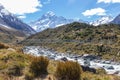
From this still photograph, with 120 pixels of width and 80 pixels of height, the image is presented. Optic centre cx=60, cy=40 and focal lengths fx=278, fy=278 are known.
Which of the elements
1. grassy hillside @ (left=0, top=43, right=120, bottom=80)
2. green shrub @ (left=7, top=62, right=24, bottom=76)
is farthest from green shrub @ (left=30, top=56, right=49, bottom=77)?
green shrub @ (left=7, top=62, right=24, bottom=76)

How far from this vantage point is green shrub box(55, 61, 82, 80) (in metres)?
14.7

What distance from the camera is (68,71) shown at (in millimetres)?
14773

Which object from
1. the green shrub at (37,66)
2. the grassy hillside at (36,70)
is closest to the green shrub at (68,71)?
the grassy hillside at (36,70)

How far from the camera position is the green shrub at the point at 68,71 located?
14.7 meters

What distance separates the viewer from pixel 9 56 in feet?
65.0

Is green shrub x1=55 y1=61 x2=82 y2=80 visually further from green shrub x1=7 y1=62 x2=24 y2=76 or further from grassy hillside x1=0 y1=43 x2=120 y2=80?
green shrub x1=7 y1=62 x2=24 y2=76

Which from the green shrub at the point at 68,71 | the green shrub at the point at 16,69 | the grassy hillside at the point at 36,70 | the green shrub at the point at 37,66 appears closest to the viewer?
the green shrub at the point at 68,71

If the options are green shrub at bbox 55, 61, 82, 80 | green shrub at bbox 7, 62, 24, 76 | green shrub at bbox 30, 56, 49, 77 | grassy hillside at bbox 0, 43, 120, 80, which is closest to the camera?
green shrub at bbox 55, 61, 82, 80

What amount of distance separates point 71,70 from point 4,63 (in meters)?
5.73

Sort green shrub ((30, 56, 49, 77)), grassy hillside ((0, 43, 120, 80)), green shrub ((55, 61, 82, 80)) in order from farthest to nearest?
green shrub ((30, 56, 49, 77)) < grassy hillside ((0, 43, 120, 80)) < green shrub ((55, 61, 82, 80))

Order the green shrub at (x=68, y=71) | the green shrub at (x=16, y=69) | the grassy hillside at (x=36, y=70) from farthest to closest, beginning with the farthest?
the green shrub at (x=16, y=69)
the grassy hillside at (x=36, y=70)
the green shrub at (x=68, y=71)

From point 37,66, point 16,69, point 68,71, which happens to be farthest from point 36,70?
point 68,71

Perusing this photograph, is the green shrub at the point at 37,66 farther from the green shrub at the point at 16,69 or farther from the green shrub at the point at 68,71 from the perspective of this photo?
the green shrub at the point at 68,71

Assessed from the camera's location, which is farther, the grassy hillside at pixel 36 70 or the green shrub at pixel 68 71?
the grassy hillside at pixel 36 70
